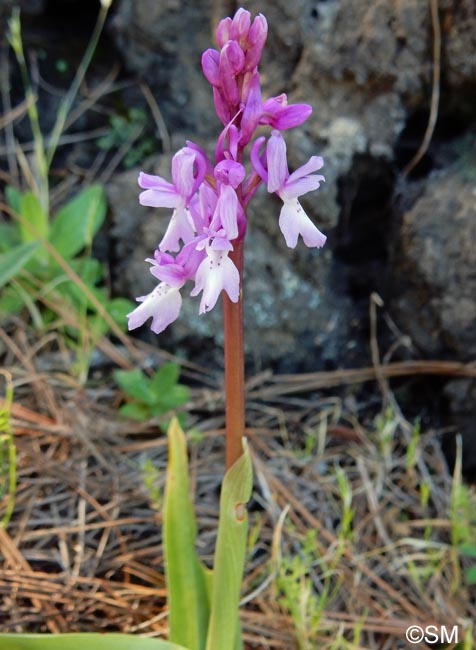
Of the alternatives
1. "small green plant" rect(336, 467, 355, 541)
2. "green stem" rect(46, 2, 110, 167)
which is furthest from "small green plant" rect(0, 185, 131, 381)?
"small green plant" rect(336, 467, 355, 541)

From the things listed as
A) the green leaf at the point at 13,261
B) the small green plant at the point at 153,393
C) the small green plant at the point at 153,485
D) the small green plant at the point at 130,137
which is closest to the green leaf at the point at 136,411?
the small green plant at the point at 153,393

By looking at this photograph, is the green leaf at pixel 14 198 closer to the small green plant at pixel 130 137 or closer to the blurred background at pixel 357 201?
the blurred background at pixel 357 201

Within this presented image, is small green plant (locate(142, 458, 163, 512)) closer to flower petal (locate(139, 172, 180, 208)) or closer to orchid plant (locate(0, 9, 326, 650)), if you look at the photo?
orchid plant (locate(0, 9, 326, 650))

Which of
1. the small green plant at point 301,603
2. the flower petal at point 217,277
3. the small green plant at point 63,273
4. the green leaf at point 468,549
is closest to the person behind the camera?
the flower petal at point 217,277

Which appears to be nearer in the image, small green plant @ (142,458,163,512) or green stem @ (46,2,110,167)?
small green plant @ (142,458,163,512)

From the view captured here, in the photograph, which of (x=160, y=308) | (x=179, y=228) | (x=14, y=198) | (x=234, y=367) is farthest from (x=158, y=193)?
(x=14, y=198)

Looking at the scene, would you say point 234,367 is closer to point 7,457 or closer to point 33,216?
point 7,457
